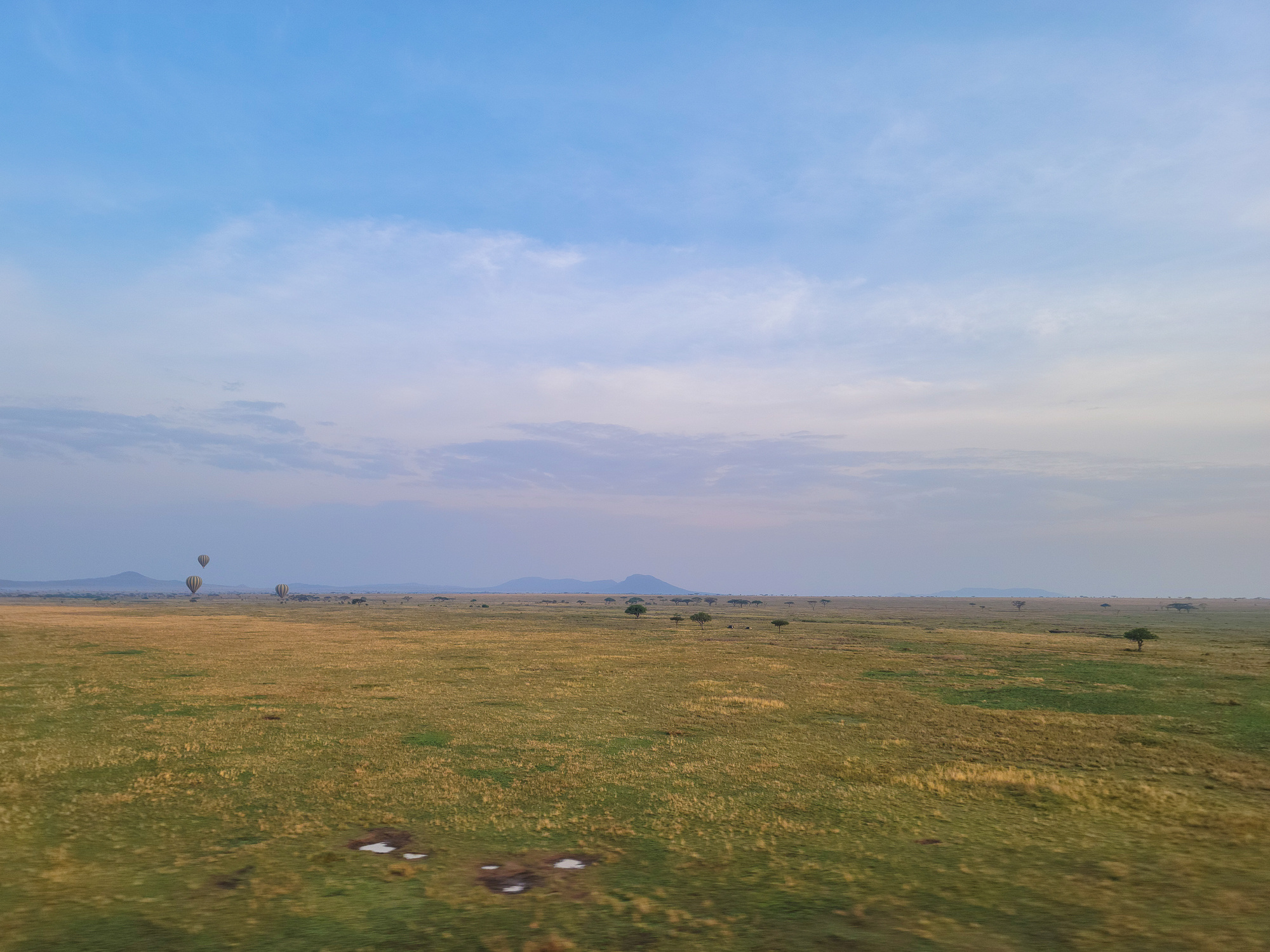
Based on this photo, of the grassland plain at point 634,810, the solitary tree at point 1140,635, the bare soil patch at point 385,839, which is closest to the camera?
the grassland plain at point 634,810

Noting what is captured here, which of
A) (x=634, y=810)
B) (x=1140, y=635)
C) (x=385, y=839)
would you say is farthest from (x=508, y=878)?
(x=1140, y=635)

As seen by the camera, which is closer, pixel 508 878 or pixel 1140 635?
pixel 508 878

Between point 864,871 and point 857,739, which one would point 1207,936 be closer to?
point 864,871

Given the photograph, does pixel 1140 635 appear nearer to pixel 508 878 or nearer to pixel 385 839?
pixel 508 878

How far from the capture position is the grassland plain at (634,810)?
468 inches

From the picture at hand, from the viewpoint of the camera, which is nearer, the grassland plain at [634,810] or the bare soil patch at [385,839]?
the grassland plain at [634,810]

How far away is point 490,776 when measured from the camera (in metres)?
21.5

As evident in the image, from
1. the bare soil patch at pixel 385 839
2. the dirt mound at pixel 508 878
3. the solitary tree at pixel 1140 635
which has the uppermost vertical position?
the dirt mound at pixel 508 878

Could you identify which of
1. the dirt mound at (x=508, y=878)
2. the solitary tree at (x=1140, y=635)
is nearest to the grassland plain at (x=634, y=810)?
the dirt mound at (x=508, y=878)

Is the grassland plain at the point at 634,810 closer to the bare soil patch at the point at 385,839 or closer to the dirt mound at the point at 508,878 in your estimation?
the dirt mound at the point at 508,878

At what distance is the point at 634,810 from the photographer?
728 inches

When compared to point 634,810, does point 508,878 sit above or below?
above

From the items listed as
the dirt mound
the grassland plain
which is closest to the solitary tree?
the grassland plain

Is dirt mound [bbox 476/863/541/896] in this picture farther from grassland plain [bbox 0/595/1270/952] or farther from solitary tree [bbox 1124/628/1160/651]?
solitary tree [bbox 1124/628/1160/651]
